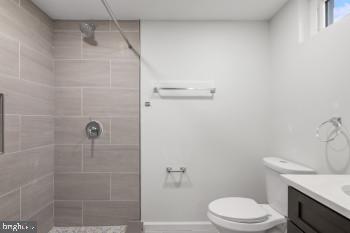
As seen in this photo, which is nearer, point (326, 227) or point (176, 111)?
point (326, 227)

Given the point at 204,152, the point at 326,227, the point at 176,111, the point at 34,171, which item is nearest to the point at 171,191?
the point at 204,152

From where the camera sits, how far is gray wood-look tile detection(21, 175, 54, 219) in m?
2.05

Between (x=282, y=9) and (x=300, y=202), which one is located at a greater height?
(x=282, y=9)

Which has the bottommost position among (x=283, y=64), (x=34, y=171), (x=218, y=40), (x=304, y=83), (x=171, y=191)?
(x=171, y=191)

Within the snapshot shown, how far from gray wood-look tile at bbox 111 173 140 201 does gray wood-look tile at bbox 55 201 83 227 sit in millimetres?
382

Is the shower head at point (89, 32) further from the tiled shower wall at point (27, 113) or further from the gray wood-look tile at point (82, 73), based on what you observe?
the tiled shower wall at point (27, 113)

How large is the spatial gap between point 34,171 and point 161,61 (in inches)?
62.7

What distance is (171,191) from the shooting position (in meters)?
2.58

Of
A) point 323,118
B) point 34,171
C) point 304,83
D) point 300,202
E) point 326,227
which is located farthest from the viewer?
point 34,171

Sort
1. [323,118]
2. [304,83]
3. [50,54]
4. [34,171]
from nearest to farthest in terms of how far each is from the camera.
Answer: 1. [323,118]
2. [304,83]
3. [34,171]
4. [50,54]

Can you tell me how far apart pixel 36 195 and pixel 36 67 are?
116 centimetres

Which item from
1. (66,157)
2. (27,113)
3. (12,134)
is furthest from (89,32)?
(66,157)

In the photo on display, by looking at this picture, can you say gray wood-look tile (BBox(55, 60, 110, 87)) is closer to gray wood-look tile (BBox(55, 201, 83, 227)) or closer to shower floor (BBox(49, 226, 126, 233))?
gray wood-look tile (BBox(55, 201, 83, 227))

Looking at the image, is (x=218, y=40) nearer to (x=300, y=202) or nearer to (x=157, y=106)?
(x=157, y=106)
